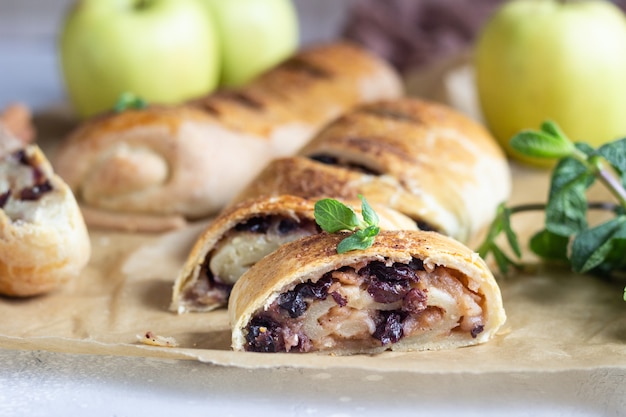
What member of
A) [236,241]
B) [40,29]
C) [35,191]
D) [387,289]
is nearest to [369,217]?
[387,289]

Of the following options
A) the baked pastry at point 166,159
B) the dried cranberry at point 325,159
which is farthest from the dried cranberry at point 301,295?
the baked pastry at point 166,159

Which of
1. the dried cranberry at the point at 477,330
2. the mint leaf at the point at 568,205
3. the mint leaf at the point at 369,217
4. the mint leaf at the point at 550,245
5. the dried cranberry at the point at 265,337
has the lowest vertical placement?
the dried cranberry at the point at 265,337

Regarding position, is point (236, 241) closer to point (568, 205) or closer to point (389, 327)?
point (389, 327)

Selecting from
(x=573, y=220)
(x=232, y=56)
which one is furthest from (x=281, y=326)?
(x=232, y=56)

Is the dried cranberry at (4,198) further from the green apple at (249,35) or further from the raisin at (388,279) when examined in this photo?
the green apple at (249,35)

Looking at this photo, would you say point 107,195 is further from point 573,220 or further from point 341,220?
point 573,220

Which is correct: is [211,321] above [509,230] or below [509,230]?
below
